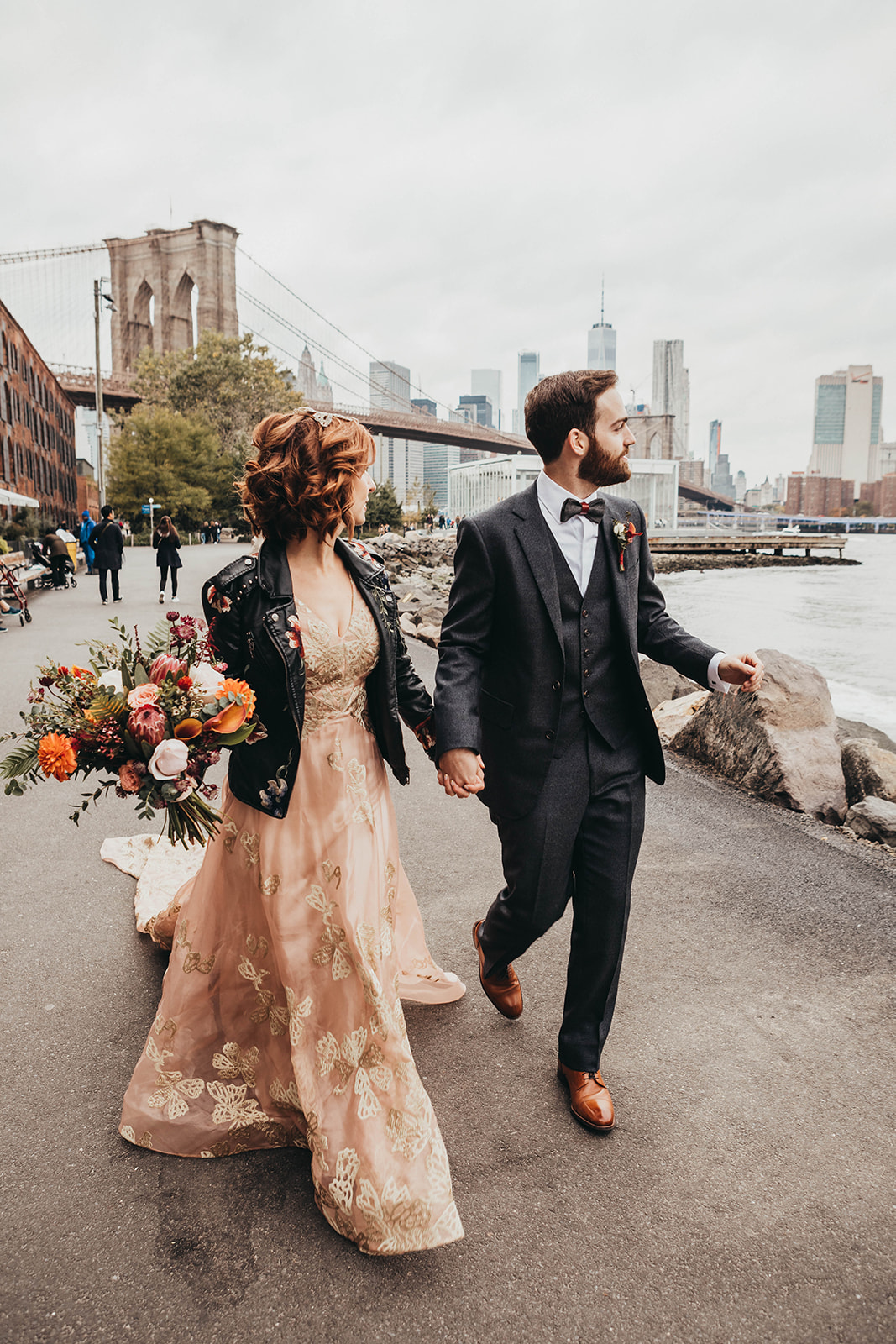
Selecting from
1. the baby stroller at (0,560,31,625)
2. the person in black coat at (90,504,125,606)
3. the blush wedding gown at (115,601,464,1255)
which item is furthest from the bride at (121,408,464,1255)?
the person in black coat at (90,504,125,606)

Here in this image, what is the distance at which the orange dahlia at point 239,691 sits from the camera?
2.29 metres

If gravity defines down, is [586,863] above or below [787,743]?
above

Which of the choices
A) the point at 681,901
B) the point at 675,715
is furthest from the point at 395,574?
the point at 681,901

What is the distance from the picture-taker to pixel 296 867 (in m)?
2.49

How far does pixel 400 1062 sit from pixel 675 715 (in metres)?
5.92

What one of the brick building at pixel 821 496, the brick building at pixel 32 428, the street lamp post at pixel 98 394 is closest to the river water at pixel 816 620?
the street lamp post at pixel 98 394

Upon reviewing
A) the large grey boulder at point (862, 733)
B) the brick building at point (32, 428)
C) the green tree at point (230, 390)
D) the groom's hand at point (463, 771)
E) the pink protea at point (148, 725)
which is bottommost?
the large grey boulder at point (862, 733)

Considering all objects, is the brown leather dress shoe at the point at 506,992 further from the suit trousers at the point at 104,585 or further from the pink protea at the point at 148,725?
the suit trousers at the point at 104,585

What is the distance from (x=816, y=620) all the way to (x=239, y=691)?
36.4m

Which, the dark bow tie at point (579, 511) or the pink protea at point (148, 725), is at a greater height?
the dark bow tie at point (579, 511)

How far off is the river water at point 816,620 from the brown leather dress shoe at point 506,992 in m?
9.54

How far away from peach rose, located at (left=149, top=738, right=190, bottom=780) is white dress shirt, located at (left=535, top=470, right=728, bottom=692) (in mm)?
1261

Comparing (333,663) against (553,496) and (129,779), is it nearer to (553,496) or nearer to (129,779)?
(129,779)

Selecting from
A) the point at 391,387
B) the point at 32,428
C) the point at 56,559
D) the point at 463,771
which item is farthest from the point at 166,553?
the point at 391,387
